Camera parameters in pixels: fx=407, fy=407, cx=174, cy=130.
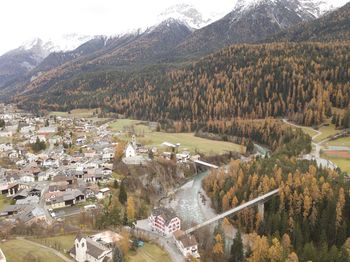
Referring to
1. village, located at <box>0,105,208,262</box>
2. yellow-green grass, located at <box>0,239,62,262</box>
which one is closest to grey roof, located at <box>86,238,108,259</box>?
village, located at <box>0,105,208,262</box>

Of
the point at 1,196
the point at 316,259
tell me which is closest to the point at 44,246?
the point at 1,196

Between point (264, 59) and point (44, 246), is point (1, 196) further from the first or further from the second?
point (264, 59)

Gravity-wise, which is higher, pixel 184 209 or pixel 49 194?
pixel 49 194

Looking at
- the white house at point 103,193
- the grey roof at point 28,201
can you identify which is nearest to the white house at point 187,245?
the white house at point 103,193

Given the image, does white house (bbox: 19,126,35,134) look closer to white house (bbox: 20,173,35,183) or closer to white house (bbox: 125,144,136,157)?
white house (bbox: 125,144,136,157)

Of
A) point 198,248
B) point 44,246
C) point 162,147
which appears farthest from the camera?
point 162,147

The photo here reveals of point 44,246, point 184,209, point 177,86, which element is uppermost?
point 177,86

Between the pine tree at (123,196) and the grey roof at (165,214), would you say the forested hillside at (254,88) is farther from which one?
the grey roof at (165,214)
